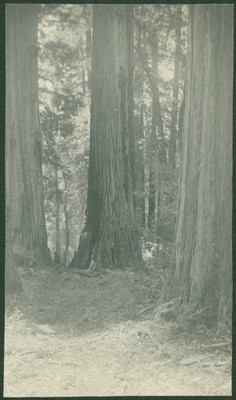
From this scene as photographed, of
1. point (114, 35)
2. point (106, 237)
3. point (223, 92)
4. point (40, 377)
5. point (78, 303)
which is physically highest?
Answer: point (114, 35)

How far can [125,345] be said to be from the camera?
590 centimetres

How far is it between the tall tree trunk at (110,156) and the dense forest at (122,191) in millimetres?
19

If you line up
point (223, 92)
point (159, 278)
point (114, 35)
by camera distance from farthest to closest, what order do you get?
point (114, 35) < point (159, 278) < point (223, 92)

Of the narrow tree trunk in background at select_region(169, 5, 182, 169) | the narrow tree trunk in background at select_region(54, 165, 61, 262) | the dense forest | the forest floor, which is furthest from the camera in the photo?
the narrow tree trunk in background at select_region(54, 165, 61, 262)

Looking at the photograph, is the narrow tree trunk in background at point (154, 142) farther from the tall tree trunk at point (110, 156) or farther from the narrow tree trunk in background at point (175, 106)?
the tall tree trunk at point (110, 156)

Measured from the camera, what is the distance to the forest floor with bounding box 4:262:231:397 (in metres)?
5.64

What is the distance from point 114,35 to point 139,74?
29.6 inches

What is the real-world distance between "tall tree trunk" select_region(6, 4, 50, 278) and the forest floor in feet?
1.47

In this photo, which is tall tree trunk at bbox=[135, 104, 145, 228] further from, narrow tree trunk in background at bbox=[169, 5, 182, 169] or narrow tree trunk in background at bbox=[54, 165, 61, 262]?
narrow tree trunk in background at bbox=[54, 165, 61, 262]

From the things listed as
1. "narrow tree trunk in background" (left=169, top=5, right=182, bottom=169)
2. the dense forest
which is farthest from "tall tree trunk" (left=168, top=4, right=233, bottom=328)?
"narrow tree trunk in background" (left=169, top=5, right=182, bottom=169)

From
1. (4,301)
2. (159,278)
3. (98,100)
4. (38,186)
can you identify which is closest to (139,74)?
(98,100)

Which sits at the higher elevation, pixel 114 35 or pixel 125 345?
pixel 114 35

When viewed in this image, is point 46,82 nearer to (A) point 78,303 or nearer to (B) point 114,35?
(B) point 114,35

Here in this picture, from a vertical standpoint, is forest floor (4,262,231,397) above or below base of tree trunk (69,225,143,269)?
below
